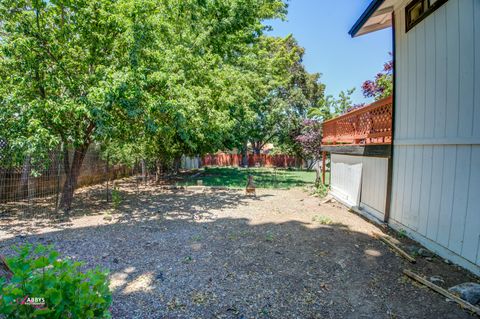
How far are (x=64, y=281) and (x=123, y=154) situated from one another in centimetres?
999

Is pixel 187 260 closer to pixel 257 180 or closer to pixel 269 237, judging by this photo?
pixel 269 237

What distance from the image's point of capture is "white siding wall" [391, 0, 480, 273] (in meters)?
3.43

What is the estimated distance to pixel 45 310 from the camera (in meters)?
1.21

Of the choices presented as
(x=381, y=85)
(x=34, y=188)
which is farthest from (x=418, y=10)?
(x=34, y=188)

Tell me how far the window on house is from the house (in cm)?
2

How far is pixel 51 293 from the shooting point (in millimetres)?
1274

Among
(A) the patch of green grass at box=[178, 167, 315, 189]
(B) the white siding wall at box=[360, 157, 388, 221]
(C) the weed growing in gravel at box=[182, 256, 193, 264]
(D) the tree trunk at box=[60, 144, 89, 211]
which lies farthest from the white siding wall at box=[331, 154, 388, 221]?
(D) the tree trunk at box=[60, 144, 89, 211]

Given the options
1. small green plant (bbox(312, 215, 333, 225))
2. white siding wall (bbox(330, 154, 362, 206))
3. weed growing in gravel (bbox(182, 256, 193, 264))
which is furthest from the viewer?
white siding wall (bbox(330, 154, 362, 206))

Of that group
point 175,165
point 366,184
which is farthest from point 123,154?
point 366,184

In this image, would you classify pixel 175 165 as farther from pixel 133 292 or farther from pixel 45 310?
pixel 45 310

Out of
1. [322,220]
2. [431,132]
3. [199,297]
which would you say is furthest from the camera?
[322,220]

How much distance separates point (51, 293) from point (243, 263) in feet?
8.64

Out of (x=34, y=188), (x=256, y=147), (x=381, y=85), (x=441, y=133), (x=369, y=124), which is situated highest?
(x=381, y=85)

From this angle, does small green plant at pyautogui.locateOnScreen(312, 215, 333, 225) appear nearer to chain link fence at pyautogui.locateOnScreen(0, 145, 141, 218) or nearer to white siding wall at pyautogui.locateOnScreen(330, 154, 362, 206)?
white siding wall at pyautogui.locateOnScreen(330, 154, 362, 206)
